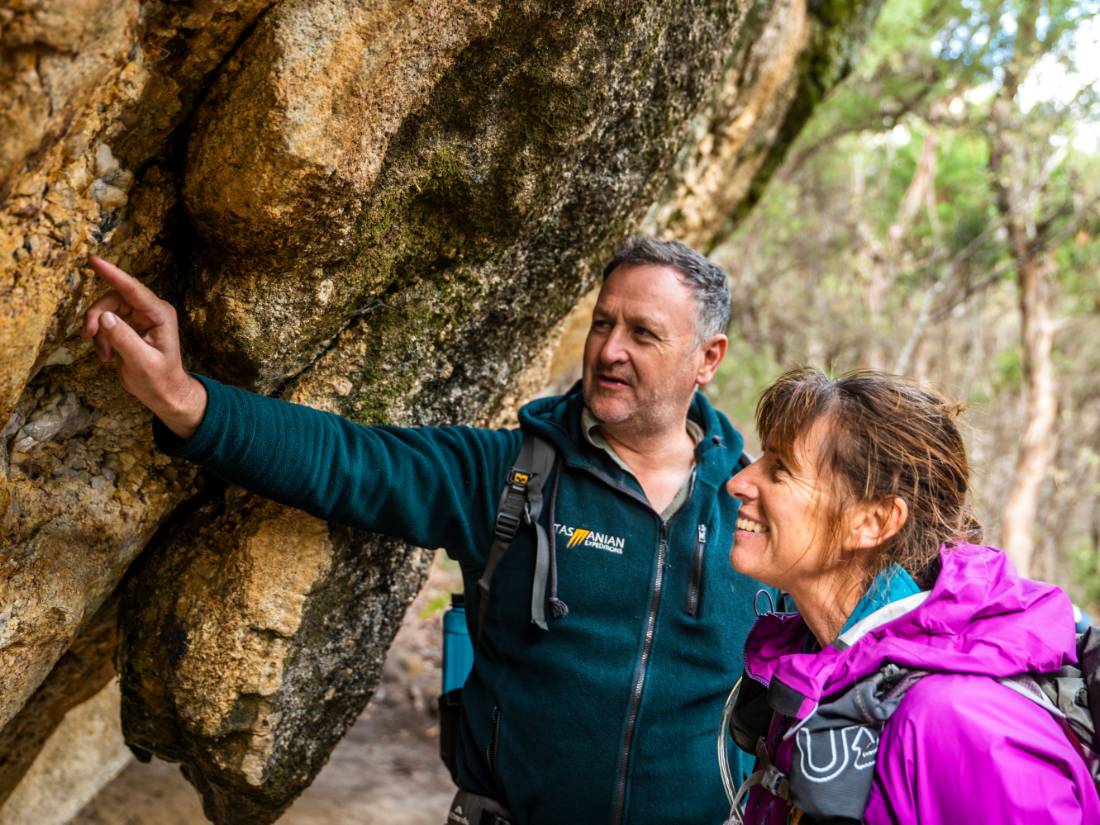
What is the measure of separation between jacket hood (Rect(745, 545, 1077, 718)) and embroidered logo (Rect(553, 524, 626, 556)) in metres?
1.19

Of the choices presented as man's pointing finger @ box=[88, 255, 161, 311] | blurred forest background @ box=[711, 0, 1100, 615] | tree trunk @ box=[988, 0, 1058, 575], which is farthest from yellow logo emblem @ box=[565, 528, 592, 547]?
tree trunk @ box=[988, 0, 1058, 575]

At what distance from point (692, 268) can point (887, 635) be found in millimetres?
1990

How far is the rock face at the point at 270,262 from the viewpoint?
8.36 ft

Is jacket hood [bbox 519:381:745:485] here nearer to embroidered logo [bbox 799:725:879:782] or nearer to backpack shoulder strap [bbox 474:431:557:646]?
backpack shoulder strap [bbox 474:431:557:646]

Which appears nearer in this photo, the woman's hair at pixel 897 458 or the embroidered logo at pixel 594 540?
the woman's hair at pixel 897 458

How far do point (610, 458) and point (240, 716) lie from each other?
1.63 meters

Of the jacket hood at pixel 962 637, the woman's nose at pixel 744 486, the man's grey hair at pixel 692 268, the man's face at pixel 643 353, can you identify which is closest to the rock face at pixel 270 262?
the man's grey hair at pixel 692 268

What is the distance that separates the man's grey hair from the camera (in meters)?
3.79

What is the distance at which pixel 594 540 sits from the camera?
345 cm

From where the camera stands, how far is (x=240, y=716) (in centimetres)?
357

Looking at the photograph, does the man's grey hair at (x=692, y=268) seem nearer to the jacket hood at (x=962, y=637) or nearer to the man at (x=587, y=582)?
the man at (x=587, y=582)

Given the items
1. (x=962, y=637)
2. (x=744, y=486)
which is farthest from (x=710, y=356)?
(x=962, y=637)

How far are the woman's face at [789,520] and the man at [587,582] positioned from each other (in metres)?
0.93

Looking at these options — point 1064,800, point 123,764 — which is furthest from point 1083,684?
point 123,764
